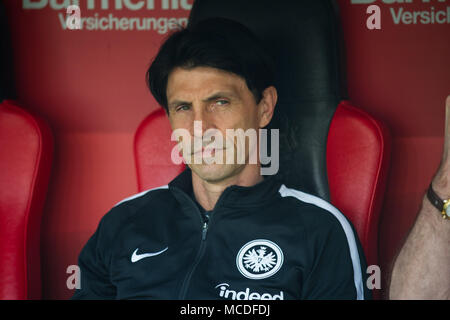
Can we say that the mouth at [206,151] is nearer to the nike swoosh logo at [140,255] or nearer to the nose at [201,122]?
the nose at [201,122]

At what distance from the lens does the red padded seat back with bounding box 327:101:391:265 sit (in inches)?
44.9

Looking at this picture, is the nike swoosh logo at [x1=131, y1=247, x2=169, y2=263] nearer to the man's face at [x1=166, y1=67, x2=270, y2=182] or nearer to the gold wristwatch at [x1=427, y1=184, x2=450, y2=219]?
the man's face at [x1=166, y1=67, x2=270, y2=182]

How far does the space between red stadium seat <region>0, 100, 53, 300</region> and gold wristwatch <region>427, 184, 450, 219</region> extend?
3.23ft

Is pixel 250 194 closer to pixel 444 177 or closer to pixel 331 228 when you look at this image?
pixel 331 228

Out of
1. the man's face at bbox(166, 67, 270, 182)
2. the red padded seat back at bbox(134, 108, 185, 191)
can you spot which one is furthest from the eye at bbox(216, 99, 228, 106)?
the red padded seat back at bbox(134, 108, 185, 191)

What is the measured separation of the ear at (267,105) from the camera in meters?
1.19

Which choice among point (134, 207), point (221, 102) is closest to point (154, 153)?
point (134, 207)

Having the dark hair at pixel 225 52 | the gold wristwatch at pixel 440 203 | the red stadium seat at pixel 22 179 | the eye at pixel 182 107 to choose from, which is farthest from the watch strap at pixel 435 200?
the red stadium seat at pixel 22 179

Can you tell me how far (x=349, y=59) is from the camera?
145 centimetres

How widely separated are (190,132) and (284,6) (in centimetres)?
40

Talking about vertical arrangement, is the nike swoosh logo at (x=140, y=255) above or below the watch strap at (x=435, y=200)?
below

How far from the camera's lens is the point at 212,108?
1122 mm

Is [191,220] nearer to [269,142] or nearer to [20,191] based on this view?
[269,142]
